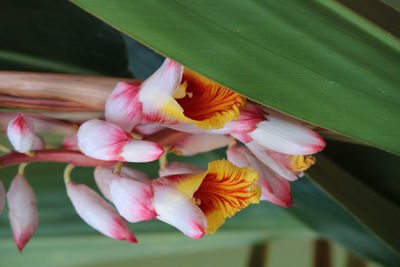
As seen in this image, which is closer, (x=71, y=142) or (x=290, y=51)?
(x=290, y=51)

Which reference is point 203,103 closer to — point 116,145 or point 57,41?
point 116,145

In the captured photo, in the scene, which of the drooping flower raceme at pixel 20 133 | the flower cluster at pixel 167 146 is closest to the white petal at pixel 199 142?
the flower cluster at pixel 167 146

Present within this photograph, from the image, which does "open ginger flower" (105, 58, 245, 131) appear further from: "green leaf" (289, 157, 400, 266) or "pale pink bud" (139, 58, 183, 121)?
"green leaf" (289, 157, 400, 266)

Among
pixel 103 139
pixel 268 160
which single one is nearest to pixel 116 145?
pixel 103 139

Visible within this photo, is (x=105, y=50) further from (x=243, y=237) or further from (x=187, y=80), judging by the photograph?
(x=243, y=237)

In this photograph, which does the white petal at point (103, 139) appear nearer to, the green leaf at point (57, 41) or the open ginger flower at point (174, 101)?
the open ginger flower at point (174, 101)
